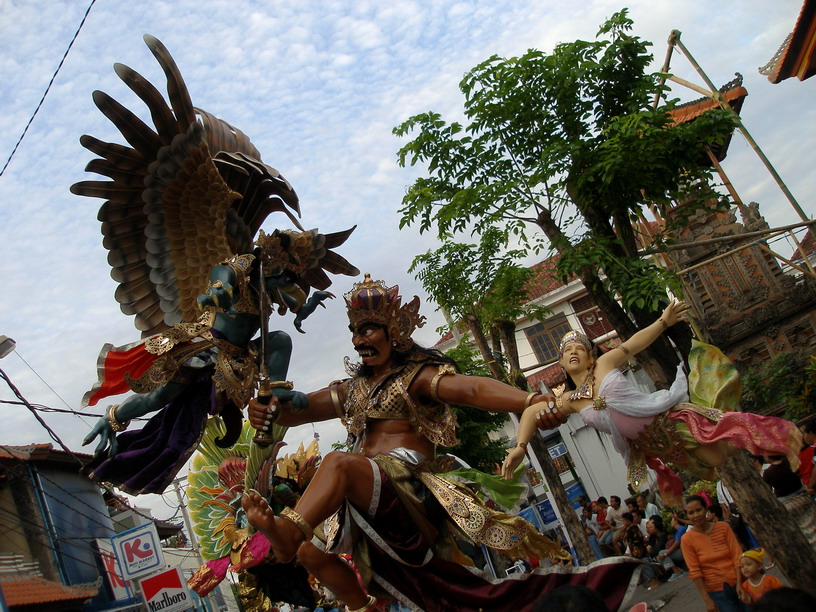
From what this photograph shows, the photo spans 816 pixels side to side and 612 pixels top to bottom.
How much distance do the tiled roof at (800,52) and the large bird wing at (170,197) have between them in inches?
393

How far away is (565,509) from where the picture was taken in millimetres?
11039

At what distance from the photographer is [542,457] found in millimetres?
11570

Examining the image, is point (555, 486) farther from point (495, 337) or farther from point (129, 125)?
point (129, 125)

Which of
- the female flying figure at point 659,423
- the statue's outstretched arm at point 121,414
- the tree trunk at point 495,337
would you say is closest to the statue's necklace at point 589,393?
the female flying figure at point 659,423

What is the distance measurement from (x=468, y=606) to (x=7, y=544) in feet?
50.3

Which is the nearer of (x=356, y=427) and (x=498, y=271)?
(x=356, y=427)

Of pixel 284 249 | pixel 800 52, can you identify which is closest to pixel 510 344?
pixel 800 52

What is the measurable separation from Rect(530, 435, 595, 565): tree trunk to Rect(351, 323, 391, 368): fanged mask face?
22.1 ft

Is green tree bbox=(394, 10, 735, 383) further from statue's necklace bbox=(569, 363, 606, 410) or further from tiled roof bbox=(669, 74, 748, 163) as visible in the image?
tiled roof bbox=(669, 74, 748, 163)

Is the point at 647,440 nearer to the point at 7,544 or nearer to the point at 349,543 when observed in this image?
the point at 349,543

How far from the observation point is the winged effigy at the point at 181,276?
428cm

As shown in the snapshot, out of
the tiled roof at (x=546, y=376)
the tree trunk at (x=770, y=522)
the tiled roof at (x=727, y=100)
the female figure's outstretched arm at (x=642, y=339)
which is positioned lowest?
the tree trunk at (x=770, y=522)

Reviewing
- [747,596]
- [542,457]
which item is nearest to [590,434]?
[542,457]

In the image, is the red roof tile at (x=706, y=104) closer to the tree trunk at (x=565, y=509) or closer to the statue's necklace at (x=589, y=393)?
the tree trunk at (x=565, y=509)
